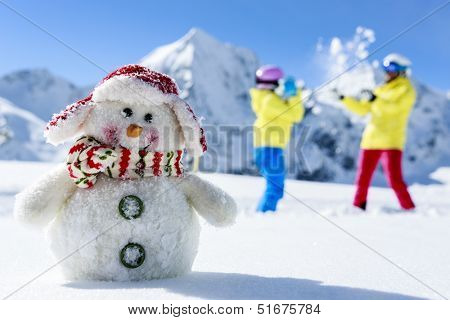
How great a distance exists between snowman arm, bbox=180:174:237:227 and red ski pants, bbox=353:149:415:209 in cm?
344

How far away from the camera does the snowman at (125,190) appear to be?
1720 mm

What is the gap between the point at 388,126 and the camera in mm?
5016

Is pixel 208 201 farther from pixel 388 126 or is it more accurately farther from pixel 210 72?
pixel 210 72

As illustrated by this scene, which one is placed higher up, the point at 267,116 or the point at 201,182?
the point at 267,116

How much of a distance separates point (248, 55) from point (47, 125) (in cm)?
8071

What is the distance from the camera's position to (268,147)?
15.7ft

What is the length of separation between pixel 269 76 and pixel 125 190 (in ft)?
11.4

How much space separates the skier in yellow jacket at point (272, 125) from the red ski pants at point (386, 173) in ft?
2.85

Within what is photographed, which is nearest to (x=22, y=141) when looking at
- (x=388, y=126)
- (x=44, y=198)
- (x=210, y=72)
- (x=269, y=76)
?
(x=269, y=76)

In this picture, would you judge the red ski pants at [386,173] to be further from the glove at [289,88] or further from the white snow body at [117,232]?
the white snow body at [117,232]

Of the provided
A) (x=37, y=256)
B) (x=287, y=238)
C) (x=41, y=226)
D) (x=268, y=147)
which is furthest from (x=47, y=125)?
(x=268, y=147)

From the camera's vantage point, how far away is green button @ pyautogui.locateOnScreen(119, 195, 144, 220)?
1717 mm

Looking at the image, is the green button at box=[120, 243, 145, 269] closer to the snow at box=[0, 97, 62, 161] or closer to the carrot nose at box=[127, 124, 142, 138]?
the carrot nose at box=[127, 124, 142, 138]

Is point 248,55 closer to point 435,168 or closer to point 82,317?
point 435,168
